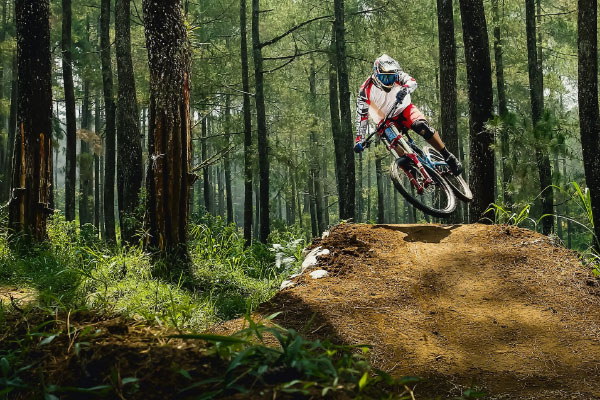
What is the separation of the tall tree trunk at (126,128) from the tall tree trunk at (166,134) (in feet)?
17.4

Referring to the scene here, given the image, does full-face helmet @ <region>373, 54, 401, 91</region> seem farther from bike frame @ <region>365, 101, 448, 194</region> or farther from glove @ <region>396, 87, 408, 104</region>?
bike frame @ <region>365, 101, 448, 194</region>

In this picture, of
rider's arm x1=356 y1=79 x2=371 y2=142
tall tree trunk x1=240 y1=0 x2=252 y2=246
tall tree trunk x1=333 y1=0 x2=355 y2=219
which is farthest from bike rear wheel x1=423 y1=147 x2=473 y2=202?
tall tree trunk x1=240 y1=0 x2=252 y2=246

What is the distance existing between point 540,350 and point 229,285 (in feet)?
13.8

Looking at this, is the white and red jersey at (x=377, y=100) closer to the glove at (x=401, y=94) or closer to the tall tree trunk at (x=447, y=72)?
the glove at (x=401, y=94)

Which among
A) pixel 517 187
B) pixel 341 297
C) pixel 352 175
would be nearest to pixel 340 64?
pixel 352 175

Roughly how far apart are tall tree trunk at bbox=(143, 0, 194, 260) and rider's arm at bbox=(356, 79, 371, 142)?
2.68 m

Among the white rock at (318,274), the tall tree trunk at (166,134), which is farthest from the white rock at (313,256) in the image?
the tall tree trunk at (166,134)

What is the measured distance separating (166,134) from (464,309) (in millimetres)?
4324

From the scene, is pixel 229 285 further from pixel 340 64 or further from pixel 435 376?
pixel 340 64

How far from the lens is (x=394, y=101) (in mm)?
8375

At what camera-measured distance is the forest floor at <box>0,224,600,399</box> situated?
399 centimetres

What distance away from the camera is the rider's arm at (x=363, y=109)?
865 centimetres

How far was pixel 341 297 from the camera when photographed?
5.32 metres

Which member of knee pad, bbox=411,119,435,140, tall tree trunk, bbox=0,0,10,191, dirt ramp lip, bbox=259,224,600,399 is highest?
tall tree trunk, bbox=0,0,10,191
